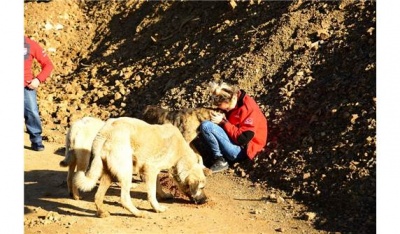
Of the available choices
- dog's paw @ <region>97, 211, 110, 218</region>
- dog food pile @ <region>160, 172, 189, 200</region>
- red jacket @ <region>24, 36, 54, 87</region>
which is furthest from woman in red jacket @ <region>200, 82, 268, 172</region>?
red jacket @ <region>24, 36, 54, 87</region>

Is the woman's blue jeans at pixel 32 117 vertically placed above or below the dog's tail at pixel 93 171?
above

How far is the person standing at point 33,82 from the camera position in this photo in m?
10.6

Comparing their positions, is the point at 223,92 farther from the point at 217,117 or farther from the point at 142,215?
the point at 142,215

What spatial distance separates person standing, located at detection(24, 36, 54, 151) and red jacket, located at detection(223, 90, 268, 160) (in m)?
3.50

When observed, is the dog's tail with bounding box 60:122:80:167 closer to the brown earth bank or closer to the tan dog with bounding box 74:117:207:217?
the brown earth bank

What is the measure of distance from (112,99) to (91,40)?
4.48 metres

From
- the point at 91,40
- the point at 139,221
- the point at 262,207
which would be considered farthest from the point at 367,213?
the point at 91,40

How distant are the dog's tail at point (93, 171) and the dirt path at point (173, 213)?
1.84 feet

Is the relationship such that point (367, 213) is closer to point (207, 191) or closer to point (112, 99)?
point (207, 191)

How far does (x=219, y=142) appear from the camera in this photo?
9531 millimetres

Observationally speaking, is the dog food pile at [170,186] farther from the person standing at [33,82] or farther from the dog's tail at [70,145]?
the person standing at [33,82]

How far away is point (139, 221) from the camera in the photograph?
25.6 feet

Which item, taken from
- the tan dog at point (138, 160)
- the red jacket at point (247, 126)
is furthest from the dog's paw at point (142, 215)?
the red jacket at point (247, 126)

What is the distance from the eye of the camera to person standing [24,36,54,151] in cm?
1062
